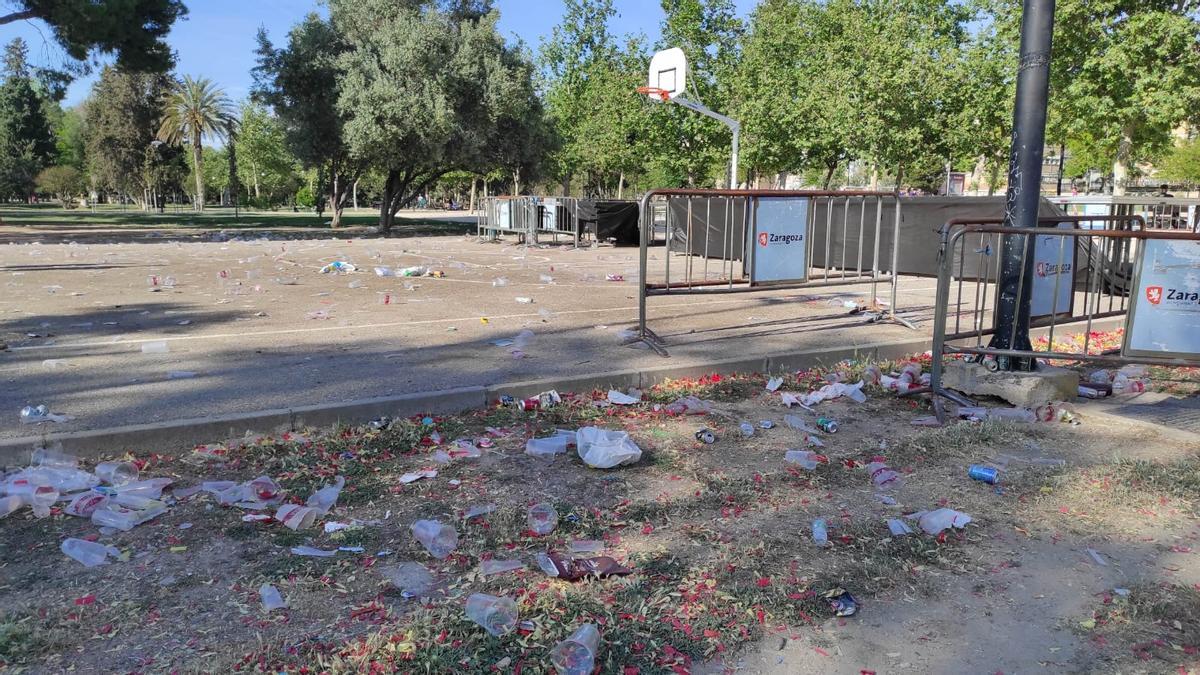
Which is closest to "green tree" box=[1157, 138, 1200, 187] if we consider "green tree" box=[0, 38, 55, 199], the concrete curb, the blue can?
the concrete curb

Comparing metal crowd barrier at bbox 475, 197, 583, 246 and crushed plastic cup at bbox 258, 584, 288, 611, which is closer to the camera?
crushed plastic cup at bbox 258, 584, 288, 611

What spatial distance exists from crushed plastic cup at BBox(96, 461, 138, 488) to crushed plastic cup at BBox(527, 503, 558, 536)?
7.23 feet

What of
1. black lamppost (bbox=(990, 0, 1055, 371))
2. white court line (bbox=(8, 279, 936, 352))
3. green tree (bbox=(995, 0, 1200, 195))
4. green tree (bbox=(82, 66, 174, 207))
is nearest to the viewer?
black lamppost (bbox=(990, 0, 1055, 371))

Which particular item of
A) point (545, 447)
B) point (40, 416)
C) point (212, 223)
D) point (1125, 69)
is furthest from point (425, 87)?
point (545, 447)

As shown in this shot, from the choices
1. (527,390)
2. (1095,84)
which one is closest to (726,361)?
(527,390)

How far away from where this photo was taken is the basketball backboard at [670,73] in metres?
21.5

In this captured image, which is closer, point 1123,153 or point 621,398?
point 621,398

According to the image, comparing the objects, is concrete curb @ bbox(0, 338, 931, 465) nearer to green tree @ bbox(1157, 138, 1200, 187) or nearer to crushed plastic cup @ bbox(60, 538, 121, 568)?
crushed plastic cup @ bbox(60, 538, 121, 568)

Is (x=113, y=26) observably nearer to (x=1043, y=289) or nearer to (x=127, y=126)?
(x=1043, y=289)

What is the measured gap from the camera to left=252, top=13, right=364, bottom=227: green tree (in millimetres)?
29906

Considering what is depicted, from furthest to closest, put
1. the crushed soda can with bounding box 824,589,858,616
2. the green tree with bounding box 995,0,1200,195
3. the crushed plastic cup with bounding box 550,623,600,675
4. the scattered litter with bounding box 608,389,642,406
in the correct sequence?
the green tree with bounding box 995,0,1200,195
the scattered litter with bounding box 608,389,642,406
the crushed soda can with bounding box 824,589,858,616
the crushed plastic cup with bounding box 550,623,600,675

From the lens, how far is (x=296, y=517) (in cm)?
368

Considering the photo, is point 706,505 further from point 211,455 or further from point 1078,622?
point 211,455

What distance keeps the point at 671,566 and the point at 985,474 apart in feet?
6.72
